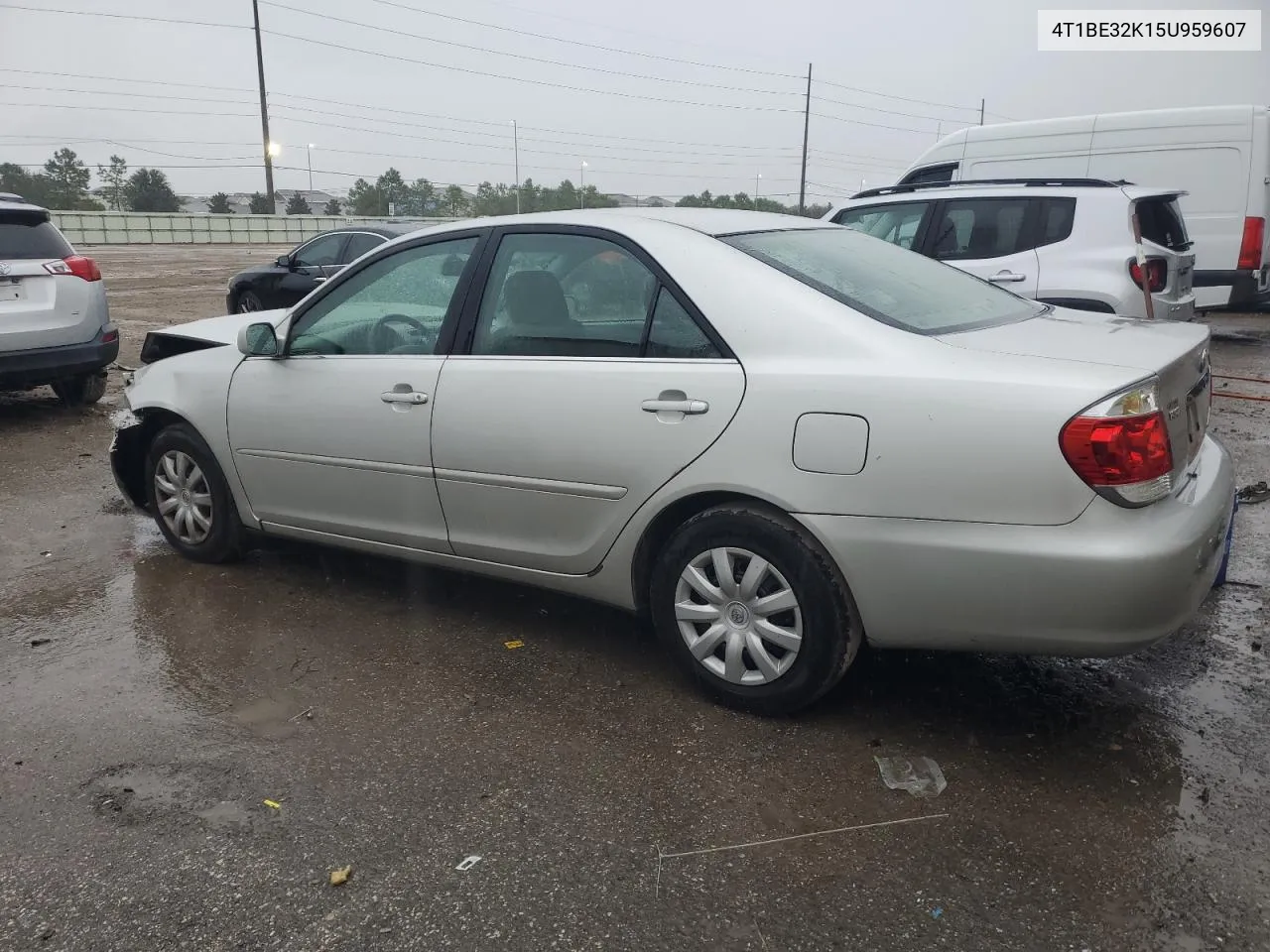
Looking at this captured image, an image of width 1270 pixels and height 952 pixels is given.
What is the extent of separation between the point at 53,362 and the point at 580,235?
5.69 metres

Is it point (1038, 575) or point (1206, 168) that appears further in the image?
point (1206, 168)

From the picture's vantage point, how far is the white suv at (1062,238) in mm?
→ 7176

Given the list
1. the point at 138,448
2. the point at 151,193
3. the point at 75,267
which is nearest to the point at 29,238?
the point at 75,267

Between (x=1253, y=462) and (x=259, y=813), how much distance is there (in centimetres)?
592

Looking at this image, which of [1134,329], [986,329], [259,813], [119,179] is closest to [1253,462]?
[1134,329]

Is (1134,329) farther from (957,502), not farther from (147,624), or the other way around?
(147,624)

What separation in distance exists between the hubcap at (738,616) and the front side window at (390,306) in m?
1.41

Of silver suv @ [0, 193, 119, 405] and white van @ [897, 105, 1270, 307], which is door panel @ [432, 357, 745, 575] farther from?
white van @ [897, 105, 1270, 307]

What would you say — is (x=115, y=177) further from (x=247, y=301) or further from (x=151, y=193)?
(x=247, y=301)

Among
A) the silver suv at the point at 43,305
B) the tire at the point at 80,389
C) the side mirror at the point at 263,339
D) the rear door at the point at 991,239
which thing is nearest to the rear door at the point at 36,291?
the silver suv at the point at 43,305

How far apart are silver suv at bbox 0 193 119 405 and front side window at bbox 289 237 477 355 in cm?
432

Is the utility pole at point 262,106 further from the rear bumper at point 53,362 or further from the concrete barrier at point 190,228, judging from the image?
the rear bumper at point 53,362

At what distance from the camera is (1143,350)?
120 inches

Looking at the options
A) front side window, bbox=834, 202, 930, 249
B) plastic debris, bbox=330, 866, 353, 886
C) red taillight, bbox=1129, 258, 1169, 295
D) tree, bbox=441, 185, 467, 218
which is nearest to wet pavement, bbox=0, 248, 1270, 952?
plastic debris, bbox=330, 866, 353, 886
